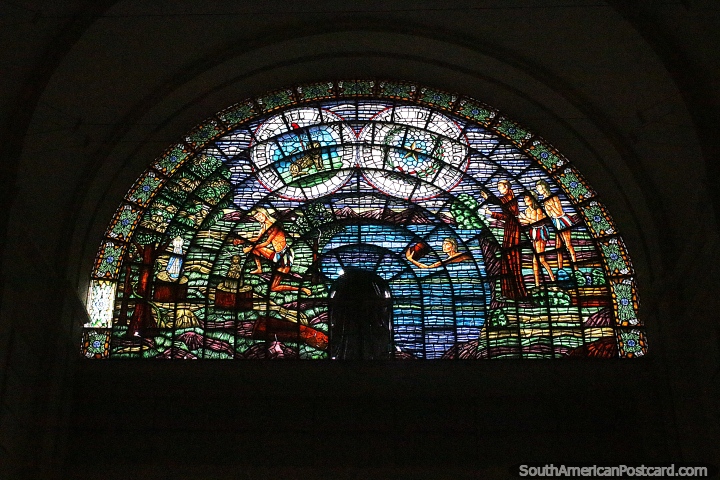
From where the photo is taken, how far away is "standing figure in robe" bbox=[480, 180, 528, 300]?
46.6 ft

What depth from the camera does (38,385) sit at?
1221 centimetres

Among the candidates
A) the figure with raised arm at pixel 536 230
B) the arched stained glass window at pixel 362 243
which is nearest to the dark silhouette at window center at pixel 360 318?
the arched stained glass window at pixel 362 243

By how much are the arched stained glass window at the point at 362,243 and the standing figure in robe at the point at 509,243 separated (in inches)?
1.0

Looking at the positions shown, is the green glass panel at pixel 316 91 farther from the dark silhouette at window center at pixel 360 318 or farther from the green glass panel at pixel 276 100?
the dark silhouette at window center at pixel 360 318

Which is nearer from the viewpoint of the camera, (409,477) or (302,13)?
(409,477)

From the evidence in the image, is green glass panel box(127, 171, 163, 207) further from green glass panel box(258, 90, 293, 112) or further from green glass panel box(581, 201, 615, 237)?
green glass panel box(581, 201, 615, 237)

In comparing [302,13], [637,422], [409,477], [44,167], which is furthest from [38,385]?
[637,422]

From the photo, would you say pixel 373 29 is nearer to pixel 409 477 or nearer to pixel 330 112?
pixel 330 112

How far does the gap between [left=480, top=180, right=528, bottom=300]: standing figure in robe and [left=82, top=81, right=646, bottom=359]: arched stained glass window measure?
25 millimetres

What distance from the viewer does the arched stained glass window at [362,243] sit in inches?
543

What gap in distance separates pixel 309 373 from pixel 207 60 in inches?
183

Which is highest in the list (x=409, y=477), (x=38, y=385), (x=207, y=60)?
(x=207, y=60)

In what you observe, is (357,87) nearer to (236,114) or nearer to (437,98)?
(437,98)

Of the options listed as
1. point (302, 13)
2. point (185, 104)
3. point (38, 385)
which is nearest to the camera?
point (38, 385)
